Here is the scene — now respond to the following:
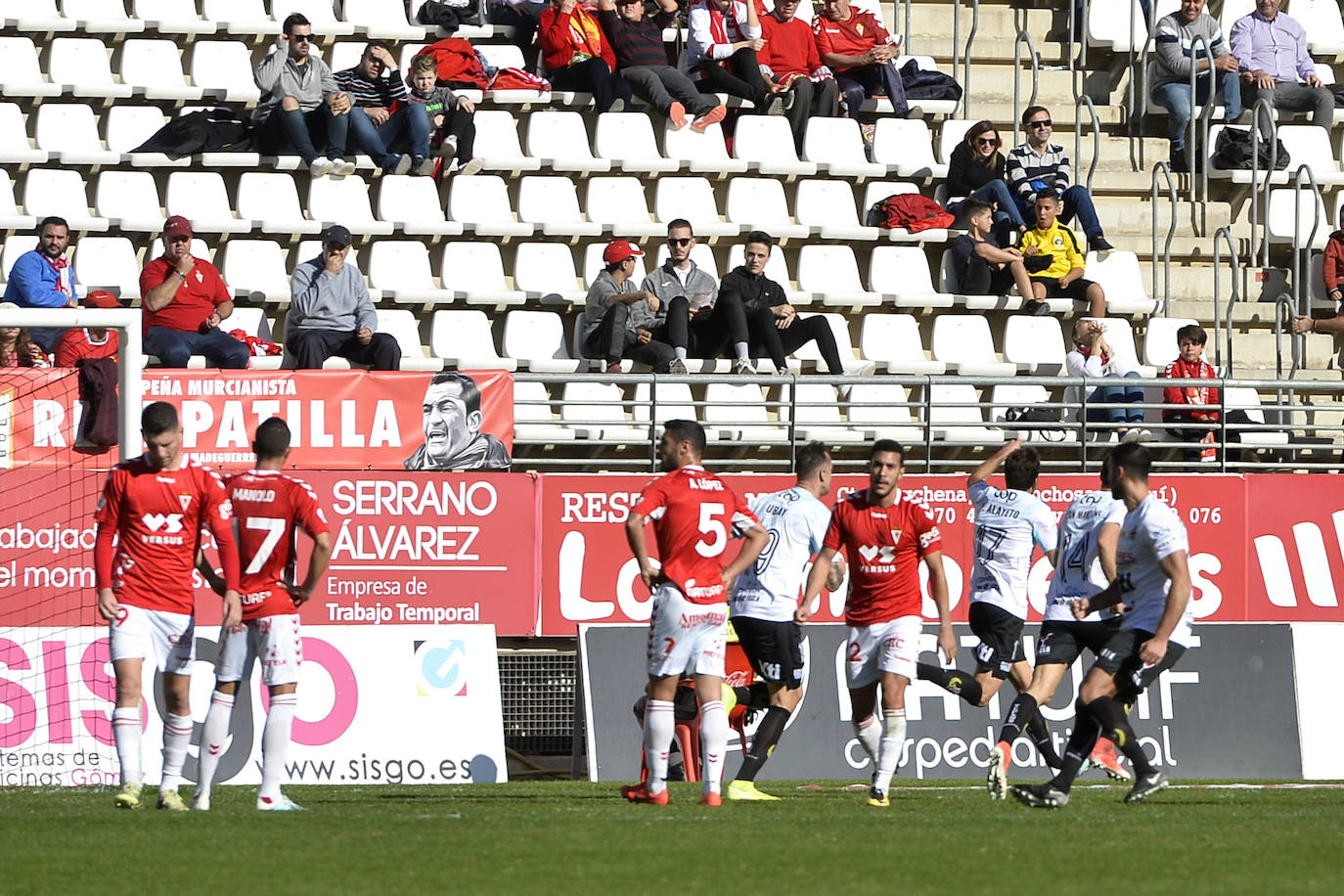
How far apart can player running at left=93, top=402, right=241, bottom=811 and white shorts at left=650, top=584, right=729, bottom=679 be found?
7.73 feet

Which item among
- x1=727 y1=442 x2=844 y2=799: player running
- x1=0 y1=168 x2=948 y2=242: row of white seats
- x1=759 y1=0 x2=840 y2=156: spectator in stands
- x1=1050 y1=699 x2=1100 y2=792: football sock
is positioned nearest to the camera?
x1=1050 y1=699 x2=1100 y2=792: football sock

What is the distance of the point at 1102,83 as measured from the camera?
76.4 ft

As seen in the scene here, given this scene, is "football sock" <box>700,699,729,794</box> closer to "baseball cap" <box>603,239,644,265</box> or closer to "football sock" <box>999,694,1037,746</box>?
"football sock" <box>999,694,1037,746</box>

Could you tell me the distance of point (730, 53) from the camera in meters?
21.0

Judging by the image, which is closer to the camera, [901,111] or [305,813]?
[305,813]

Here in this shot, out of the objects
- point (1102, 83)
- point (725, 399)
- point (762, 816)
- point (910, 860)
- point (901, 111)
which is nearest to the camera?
point (910, 860)

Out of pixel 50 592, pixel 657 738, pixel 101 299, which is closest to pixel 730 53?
pixel 101 299

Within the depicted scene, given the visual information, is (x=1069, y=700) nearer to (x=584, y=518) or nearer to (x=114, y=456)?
(x=584, y=518)

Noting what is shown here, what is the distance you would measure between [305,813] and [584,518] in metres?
5.73

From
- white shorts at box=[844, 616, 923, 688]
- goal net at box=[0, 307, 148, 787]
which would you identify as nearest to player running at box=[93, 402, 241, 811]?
goal net at box=[0, 307, 148, 787]

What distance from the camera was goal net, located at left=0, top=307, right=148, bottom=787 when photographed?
1380 cm

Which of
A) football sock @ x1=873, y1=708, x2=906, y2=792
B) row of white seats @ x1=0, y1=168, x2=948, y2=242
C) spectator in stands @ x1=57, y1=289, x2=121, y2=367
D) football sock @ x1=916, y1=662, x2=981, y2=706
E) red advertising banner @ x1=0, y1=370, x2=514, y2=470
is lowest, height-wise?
football sock @ x1=873, y1=708, x2=906, y2=792

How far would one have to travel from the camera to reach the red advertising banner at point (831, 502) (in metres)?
16.1

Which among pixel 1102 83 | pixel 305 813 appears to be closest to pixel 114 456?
pixel 305 813
